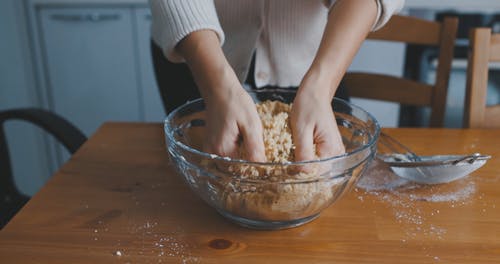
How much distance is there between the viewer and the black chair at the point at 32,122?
870mm

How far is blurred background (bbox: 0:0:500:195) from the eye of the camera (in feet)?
5.82

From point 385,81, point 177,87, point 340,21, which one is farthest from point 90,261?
point 385,81

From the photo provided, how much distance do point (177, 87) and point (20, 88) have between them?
1.09 meters

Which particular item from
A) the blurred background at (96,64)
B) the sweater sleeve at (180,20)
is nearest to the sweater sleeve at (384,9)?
the sweater sleeve at (180,20)

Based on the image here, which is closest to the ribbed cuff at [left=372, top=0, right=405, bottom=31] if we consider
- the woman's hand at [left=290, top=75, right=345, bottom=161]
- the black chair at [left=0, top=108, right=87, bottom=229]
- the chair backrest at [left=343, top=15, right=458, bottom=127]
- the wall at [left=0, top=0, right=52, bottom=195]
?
the woman's hand at [left=290, top=75, right=345, bottom=161]

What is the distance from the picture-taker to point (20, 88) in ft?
6.08

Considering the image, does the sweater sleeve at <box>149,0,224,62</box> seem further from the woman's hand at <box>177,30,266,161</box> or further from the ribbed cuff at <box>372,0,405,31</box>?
the ribbed cuff at <box>372,0,405,31</box>

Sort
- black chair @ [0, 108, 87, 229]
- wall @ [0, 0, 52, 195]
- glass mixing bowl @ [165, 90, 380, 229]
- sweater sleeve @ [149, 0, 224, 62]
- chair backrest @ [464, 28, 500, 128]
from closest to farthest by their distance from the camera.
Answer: glass mixing bowl @ [165, 90, 380, 229] < sweater sleeve @ [149, 0, 224, 62] < black chair @ [0, 108, 87, 229] < chair backrest @ [464, 28, 500, 128] < wall @ [0, 0, 52, 195]

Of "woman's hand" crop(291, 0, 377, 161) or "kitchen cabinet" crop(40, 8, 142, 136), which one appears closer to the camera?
"woman's hand" crop(291, 0, 377, 161)

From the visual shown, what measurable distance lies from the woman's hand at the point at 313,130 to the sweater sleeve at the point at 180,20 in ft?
0.67

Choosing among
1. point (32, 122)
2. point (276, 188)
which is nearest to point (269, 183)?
point (276, 188)

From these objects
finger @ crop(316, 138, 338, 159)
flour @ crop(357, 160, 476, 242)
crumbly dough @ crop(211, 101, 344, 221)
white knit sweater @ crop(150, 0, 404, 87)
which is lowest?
flour @ crop(357, 160, 476, 242)

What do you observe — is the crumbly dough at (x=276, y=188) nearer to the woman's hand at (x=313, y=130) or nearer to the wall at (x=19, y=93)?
the woman's hand at (x=313, y=130)

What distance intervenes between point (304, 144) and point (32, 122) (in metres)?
0.61
